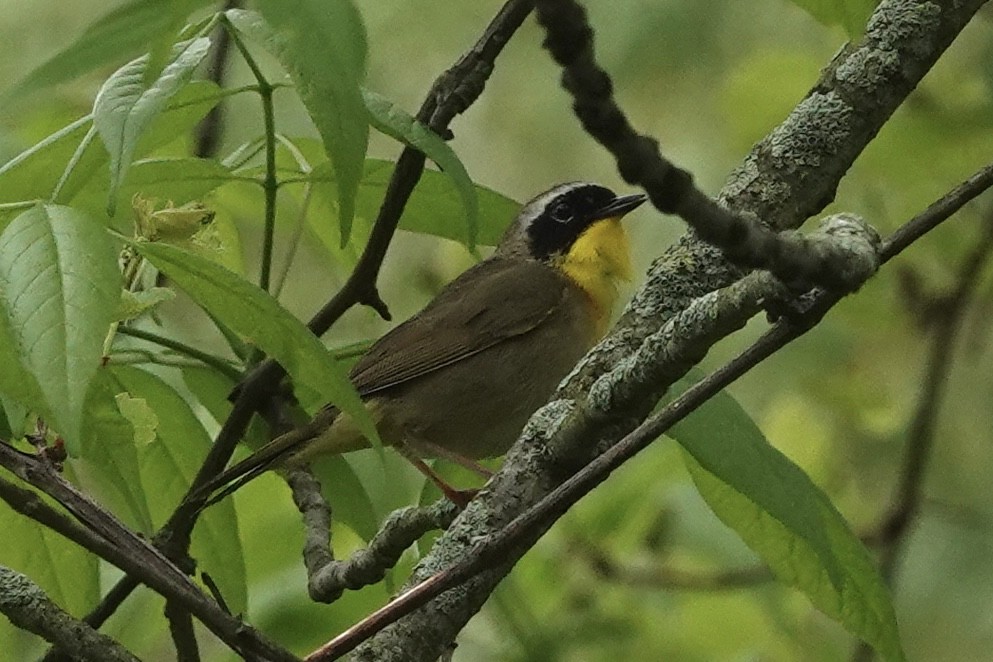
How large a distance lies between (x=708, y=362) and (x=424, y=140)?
131 inches

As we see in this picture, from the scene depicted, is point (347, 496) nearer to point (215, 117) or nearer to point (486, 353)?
point (486, 353)

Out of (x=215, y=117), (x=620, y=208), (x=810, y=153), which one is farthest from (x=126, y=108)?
(x=620, y=208)

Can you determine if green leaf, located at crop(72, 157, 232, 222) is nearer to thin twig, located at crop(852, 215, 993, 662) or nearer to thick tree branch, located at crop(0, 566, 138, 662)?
thick tree branch, located at crop(0, 566, 138, 662)

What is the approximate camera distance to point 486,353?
15.4 ft

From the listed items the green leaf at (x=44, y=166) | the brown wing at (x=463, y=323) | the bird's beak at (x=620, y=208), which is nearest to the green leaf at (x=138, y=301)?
the green leaf at (x=44, y=166)

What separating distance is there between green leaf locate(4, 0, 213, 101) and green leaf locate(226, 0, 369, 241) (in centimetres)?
14

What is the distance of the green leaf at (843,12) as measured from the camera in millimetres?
2531

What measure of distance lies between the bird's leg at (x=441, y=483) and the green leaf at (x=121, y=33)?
1053 mm

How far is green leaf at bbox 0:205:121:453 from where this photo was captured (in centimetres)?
182

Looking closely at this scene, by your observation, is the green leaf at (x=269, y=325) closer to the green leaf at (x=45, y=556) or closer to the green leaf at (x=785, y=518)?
the green leaf at (x=785, y=518)

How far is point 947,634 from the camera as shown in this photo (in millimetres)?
6223

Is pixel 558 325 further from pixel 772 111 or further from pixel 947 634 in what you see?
pixel 947 634

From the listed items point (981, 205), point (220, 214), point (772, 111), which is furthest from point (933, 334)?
point (220, 214)

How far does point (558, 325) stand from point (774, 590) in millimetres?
1077
